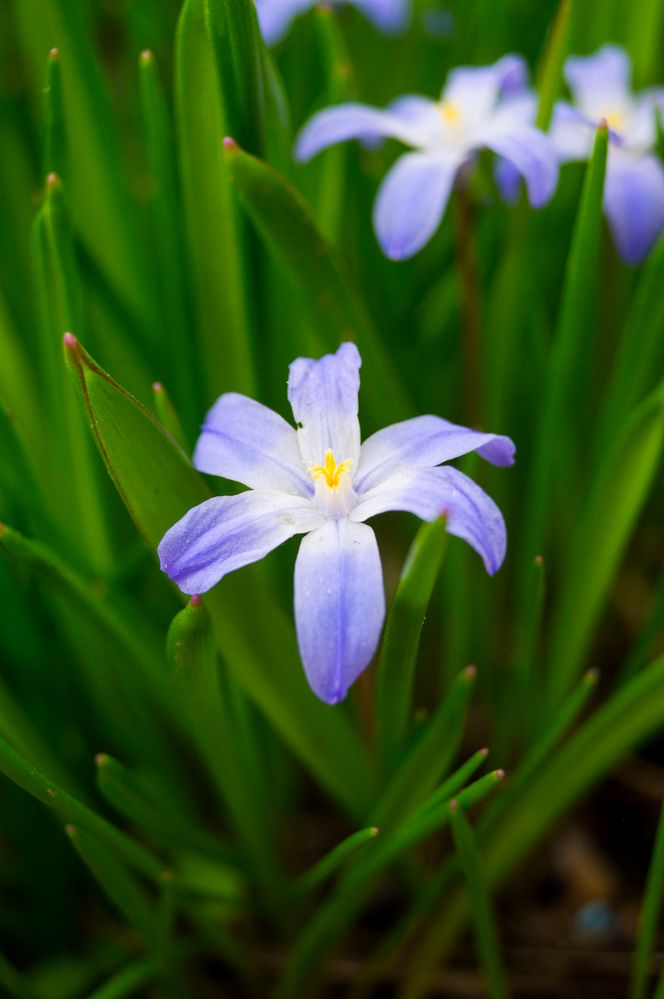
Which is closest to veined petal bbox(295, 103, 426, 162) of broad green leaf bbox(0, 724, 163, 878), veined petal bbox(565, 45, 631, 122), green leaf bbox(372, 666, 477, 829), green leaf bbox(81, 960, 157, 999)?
veined petal bbox(565, 45, 631, 122)

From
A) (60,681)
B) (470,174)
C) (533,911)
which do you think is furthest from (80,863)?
(470,174)

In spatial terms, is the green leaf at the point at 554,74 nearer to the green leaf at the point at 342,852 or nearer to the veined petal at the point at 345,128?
the veined petal at the point at 345,128

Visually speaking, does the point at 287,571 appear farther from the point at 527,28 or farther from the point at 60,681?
the point at 527,28

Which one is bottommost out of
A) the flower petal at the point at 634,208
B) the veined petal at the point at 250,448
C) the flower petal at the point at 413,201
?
the veined petal at the point at 250,448

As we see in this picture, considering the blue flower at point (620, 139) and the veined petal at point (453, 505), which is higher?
the blue flower at point (620, 139)

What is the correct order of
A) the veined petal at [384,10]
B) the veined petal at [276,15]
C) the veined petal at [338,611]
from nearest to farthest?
the veined petal at [338,611]
the veined petal at [276,15]
the veined petal at [384,10]

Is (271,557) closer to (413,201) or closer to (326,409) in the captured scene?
(326,409)

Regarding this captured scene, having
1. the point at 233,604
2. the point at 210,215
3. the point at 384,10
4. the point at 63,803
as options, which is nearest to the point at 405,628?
the point at 233,604

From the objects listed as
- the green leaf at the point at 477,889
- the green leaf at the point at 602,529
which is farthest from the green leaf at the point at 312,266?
the green leaf at the point at 477,889
